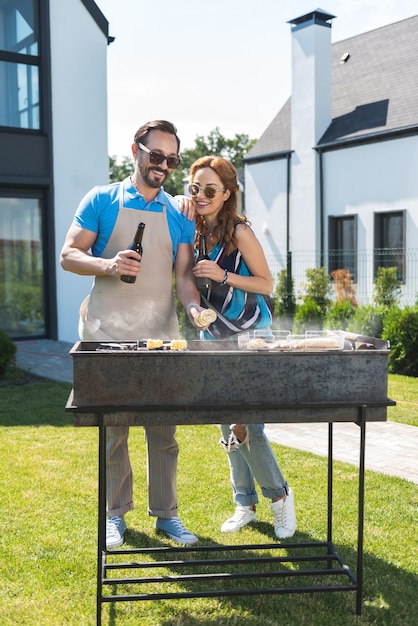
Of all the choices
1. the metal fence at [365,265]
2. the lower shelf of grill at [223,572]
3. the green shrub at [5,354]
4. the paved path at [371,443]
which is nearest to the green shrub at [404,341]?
the paved path at [371,443]

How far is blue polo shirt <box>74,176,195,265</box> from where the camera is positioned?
3.45m

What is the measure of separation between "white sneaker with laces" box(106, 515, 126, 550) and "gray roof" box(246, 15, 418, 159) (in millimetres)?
12618

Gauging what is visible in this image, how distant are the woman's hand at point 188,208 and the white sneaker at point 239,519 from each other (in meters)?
1.61

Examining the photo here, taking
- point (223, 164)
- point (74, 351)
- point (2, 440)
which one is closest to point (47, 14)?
point (2, 440)

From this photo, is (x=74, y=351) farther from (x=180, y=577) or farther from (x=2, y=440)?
(x=2, y=440)

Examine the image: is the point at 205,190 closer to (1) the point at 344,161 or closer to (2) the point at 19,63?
(2) the point at 19,63

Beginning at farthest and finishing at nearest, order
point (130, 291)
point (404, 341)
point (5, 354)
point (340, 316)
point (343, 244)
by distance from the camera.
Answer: point (343, 244) → point (340, 316) → point (404, 341) → point (5, 354) → point (130, 291)

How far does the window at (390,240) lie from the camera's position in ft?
49.0

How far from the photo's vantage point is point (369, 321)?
1029 cm

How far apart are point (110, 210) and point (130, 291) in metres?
0.40

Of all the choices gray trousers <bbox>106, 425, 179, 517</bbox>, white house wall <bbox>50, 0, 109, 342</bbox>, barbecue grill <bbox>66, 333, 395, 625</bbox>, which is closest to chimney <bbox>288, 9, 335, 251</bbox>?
white house wall <bbox>50, 0, 109, 342</bbox>

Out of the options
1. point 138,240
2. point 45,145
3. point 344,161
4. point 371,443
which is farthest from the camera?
point 344,161

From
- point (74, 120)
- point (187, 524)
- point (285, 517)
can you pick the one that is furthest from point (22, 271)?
point (285, 517)

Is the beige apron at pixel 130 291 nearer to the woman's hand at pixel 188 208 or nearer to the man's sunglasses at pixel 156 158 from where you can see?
the woman's hand at pixel 188 208
